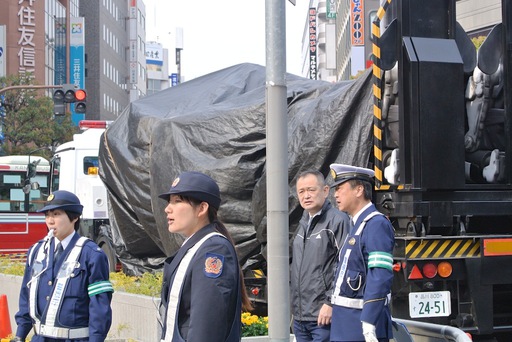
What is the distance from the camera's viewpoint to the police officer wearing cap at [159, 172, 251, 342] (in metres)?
3.57

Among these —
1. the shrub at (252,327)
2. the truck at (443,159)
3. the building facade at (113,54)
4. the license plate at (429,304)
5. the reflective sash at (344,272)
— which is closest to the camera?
the reflective sash at (344,272)

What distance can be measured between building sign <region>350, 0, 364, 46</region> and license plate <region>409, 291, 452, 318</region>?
52824 mm

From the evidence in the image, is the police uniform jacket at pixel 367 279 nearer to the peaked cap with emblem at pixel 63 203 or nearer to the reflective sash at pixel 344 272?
the reflective sash at pixel 344 272

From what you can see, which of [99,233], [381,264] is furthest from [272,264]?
[99,233]

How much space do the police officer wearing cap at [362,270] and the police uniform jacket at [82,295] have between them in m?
1.44

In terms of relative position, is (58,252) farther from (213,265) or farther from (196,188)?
(213,265)

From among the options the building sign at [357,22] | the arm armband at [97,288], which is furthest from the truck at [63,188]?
the building sign at [357,22]

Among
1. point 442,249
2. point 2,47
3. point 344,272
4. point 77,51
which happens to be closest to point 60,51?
point 77,51

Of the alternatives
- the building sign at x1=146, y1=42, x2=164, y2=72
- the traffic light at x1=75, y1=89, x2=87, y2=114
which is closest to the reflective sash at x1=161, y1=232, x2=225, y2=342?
the traffic light at x1=75, y1=89, x2=87, y2=114

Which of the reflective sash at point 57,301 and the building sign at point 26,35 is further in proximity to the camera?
the building sign at point 26,35

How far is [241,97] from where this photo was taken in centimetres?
1046

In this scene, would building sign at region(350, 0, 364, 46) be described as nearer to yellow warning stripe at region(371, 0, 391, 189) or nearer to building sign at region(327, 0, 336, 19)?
building sign at region(327, 0, 336, 19)

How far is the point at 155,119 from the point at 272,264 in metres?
5.66

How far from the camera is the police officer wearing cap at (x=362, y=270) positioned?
16.5ft
